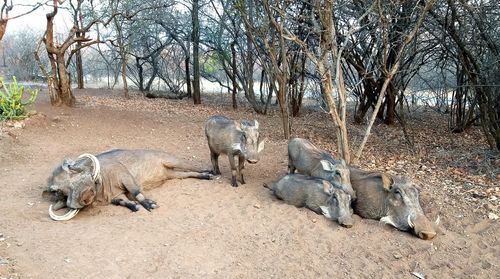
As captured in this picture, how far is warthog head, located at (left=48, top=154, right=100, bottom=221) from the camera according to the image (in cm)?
518

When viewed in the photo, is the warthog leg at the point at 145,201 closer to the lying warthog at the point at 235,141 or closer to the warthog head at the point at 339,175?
the lying warthog at the point at 235,141

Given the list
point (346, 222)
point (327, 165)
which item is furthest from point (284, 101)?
point (346, 222)

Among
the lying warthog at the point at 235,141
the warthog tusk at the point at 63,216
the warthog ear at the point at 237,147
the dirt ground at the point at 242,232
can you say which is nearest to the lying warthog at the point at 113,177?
the warthog tusk at the point at 63,216

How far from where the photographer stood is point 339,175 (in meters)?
5.43

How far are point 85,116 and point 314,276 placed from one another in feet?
24.8

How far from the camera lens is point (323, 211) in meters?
5.18

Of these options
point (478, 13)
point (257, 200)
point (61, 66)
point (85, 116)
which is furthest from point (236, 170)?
point (61, 66)

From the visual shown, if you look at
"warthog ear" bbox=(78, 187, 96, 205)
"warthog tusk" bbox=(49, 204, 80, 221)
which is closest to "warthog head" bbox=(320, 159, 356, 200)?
"warthog ear" bbox=(78, 187, 96, 205)

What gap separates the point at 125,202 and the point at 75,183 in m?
0.60

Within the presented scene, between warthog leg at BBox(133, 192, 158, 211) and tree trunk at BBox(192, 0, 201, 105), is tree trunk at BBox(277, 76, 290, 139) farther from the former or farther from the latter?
tree trunk at BBox(192, 0, 201, 105)

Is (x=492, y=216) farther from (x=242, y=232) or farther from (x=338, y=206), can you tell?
(x=242, y=232)

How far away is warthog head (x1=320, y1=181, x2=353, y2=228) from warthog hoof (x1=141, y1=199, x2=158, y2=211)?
6.15ft

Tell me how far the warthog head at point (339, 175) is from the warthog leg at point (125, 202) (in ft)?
7.14

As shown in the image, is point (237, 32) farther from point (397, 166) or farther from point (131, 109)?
point (397, 166)
